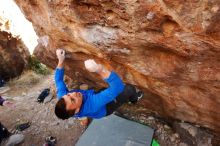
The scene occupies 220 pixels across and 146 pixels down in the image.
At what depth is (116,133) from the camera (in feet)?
18.5

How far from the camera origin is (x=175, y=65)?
4000 mm

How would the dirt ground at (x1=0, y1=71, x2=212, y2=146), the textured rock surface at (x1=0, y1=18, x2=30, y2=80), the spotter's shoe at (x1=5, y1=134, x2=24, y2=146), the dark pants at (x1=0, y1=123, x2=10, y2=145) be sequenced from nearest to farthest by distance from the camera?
the dirt ground at (x1=0, y1=71, x2=212, y2=146), the spotter's shoe at (x1=5, y1=134, x2=24, y2=146), the dark pants at (x1=0, y1=123, x2=10, y2=145), the textured rock surface at (x1=0, y1=18, x2=30, y2=80)

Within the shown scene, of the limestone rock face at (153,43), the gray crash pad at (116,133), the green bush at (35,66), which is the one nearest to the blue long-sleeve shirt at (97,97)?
the limestone rock face at (153,43)

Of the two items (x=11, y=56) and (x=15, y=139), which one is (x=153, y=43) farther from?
(x=11, y=56)

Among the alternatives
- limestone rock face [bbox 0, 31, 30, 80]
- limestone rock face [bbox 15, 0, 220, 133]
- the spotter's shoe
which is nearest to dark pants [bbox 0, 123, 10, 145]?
the spotter's shoe

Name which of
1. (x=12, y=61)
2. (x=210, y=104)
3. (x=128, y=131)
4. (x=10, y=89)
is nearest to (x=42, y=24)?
(x=128, y=131)

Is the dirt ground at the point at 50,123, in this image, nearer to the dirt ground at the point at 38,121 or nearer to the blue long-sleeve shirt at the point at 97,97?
the dirt ground at the point at 38,121

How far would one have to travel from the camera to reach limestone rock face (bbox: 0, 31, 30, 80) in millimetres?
10102

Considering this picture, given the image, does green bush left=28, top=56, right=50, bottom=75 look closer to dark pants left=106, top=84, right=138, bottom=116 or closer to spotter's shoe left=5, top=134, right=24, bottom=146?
spotter's shoe left=5, top=134, right=24, bottom=146

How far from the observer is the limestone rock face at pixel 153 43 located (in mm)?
3264

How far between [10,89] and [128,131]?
5.27 meters

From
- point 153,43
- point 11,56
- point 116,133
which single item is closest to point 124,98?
point 153,43

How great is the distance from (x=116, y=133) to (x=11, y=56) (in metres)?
6.22

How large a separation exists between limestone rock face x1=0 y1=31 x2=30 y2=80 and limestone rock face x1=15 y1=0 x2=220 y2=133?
4.89 meters
